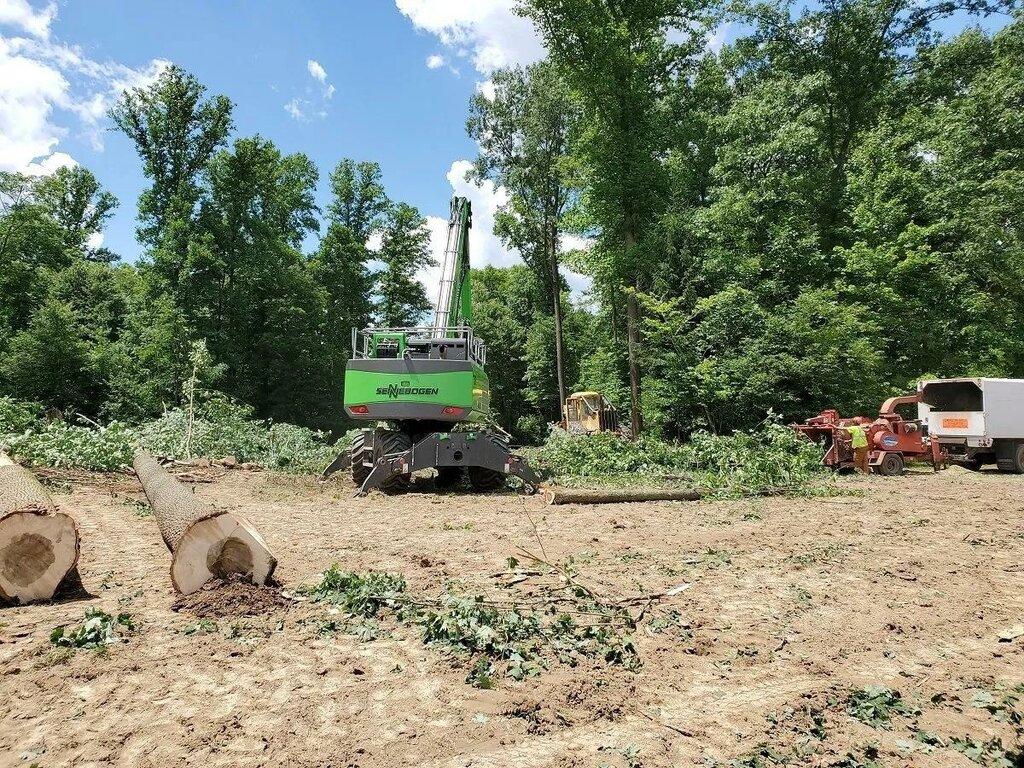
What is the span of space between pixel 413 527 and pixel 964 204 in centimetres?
2153

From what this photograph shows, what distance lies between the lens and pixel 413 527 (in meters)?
8.70

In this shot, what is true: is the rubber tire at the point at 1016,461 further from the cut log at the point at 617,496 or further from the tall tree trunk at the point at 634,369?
the cut log at the point at 617,496

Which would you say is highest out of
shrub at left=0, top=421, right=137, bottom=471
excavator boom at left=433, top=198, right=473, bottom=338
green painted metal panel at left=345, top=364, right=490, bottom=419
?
excavator boom at left=433, top=198, right=473, bottom=338

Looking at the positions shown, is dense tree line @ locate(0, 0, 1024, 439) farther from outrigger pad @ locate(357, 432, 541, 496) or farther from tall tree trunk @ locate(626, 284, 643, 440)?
outrigger pad @ locate(357, 432, 541, 496)

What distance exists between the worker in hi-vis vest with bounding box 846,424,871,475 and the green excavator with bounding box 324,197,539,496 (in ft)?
26.4

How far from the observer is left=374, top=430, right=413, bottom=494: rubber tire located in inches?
496

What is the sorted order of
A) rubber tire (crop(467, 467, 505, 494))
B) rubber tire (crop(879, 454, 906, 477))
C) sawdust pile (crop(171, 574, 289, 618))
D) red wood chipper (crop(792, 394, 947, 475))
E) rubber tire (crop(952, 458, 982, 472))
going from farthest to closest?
rubber tire (crop(952, 458, 982, 472))
rubber tire (crop(879, 454, 906, 477))
red wood chipper (crop(792, 394, 947, 475))
rubber tire (crop(467, 467, 505, 494))
sawdust pile (crop(171, 574, 289, 618))

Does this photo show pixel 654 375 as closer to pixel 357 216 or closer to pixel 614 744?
pixel 614 744

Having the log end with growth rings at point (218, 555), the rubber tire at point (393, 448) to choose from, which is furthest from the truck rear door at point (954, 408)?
the log end with growth rings at point (218, 555)

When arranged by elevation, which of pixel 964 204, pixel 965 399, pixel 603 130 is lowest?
pixel 965 399

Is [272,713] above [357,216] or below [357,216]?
below

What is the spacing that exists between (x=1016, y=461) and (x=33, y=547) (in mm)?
20749

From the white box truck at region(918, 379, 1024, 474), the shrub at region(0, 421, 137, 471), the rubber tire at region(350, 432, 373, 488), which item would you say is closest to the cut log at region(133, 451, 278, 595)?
the rubber tire at region(350, 432, 373, 488)

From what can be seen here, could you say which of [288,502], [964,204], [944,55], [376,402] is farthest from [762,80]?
[288,502]
